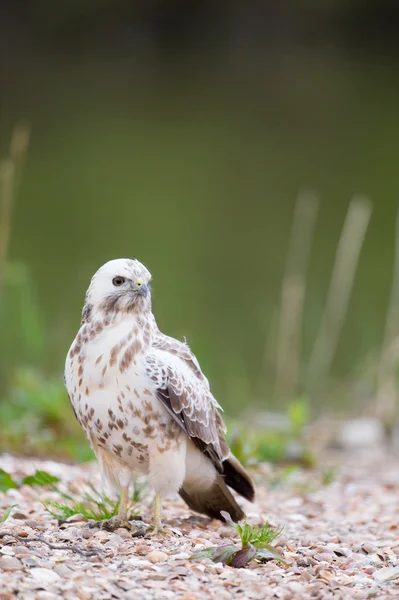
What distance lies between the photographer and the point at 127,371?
163 inches

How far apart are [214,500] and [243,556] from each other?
2.84 feet

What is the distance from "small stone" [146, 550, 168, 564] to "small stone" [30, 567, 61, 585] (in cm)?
44

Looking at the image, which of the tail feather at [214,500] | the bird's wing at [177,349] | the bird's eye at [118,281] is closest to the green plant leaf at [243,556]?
the tail feather at [214,500]

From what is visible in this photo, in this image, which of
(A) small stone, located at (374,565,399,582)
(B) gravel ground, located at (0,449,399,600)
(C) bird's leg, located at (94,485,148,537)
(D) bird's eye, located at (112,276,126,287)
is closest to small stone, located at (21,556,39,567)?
(B) gravel ground, located at (0,449,399,600)

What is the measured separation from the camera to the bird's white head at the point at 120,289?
4.15 metres

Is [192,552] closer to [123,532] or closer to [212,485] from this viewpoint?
[123,532]

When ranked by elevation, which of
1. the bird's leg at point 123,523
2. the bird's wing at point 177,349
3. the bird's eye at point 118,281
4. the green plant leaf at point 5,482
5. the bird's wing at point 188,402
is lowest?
the bird's leg at point 123,523

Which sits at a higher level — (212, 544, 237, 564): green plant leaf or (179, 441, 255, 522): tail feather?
(179, 441, 255, 522): tail feather

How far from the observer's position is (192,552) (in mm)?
3996

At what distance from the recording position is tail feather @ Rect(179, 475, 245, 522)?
15.4ft

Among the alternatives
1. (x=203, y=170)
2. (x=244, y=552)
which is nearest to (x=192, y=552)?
(x=244, y=552)

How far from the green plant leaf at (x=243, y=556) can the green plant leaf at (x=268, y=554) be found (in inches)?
1.1

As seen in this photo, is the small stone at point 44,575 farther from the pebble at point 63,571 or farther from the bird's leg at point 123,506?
the bird's leg at point 123,506

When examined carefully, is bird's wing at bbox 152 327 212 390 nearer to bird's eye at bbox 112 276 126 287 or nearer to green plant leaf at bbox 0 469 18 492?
bird's eye at bbox 112 276 126 287
